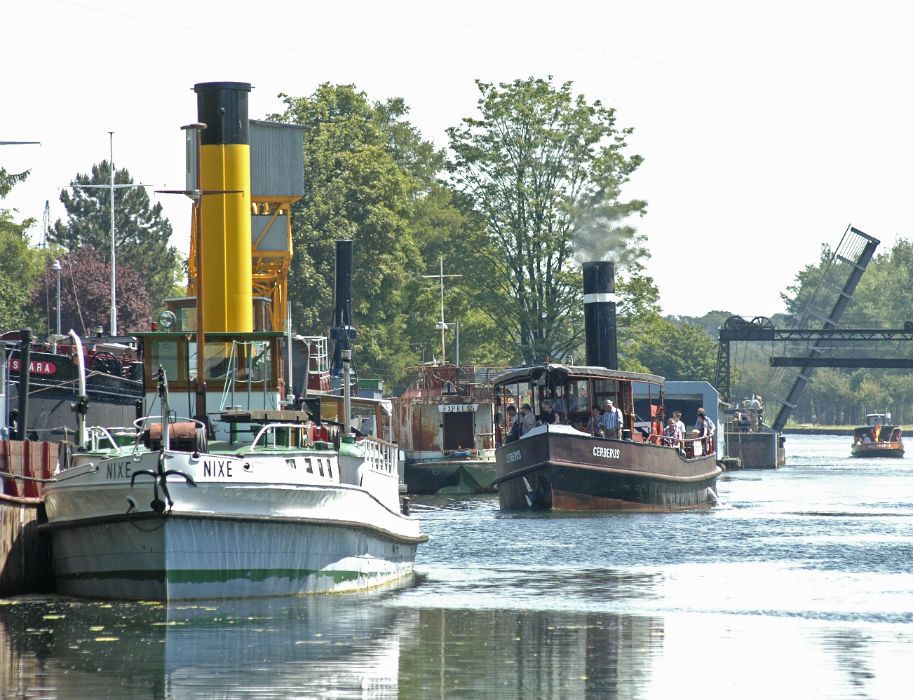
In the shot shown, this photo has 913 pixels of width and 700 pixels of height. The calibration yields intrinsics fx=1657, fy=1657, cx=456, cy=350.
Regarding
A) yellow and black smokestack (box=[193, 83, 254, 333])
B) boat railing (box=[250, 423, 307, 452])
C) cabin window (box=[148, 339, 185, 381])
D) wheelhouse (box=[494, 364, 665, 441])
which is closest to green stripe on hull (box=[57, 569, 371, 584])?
boat railing (box=[250, 423, 307, 452])

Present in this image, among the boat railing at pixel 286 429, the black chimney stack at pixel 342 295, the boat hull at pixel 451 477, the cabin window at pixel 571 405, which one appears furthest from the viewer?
the boat hull at pixel 451 477

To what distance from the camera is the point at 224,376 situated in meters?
24.1

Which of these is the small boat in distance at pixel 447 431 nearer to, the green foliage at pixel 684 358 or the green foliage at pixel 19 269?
the green foliage at pixel 19 269

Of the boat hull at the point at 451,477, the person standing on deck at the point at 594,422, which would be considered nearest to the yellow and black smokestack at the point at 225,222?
the person standing on deck at the point at 594,422

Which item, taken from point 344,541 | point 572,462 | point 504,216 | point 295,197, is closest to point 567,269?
point 504,216

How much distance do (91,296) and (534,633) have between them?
228 feet

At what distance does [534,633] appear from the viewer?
19.4 metres

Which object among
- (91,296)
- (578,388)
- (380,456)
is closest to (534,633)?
(380,456)

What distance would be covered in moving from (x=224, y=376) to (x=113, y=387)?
15.6 meters

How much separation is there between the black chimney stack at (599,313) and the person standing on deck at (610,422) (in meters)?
7.71

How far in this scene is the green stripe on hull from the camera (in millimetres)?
20688

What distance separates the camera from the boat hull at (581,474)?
38.9 meters

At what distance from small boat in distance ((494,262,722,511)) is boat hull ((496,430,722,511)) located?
0.08ft

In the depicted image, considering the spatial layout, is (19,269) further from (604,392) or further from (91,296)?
(604,392)
